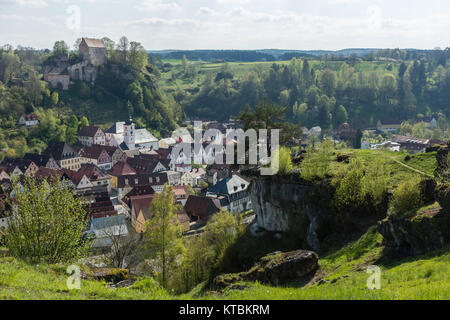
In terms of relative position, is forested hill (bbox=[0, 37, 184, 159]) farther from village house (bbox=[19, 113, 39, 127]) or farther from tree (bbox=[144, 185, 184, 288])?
tree (bbox=[144, 185, 184, 288])

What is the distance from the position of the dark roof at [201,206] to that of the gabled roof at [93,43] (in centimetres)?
8444

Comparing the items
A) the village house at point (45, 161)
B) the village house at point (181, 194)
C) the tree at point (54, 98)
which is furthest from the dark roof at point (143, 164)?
the tree at point (54, 98)

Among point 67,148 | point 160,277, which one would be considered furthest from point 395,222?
point 67,148

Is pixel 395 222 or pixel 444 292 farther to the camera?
pixel 395 222

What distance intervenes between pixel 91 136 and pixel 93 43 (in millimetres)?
42875

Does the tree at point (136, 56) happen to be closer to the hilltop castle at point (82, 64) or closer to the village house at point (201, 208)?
the hilltop castle at point (82, 64)

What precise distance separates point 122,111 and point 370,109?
84.2 meters

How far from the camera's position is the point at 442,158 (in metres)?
25.3

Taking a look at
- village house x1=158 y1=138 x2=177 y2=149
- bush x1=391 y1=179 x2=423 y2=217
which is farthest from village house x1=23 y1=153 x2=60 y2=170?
bush x1=391 y1=179 x2=423 y2=217

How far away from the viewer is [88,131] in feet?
309

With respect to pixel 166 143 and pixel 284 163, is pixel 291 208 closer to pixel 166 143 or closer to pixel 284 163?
pixel 284 163

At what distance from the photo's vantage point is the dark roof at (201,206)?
52.5m

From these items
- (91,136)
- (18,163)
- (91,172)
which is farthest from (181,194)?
(91,136)

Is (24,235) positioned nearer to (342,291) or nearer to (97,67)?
(342,291)
